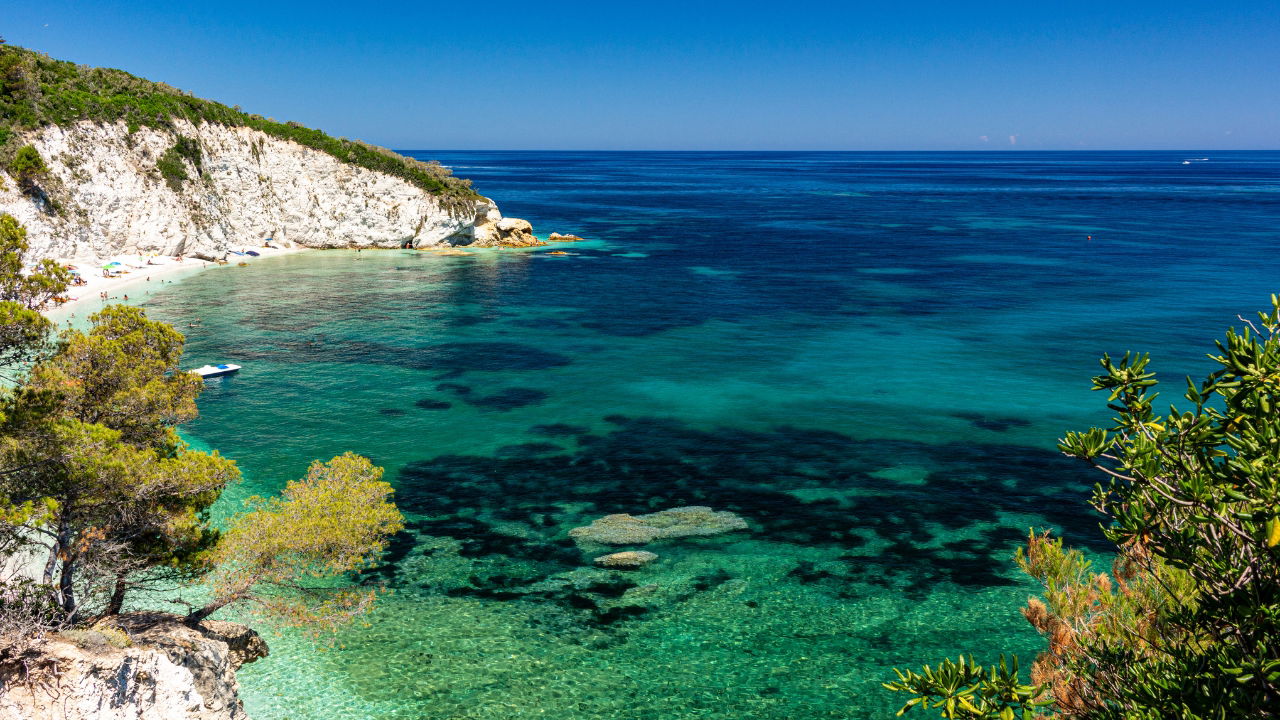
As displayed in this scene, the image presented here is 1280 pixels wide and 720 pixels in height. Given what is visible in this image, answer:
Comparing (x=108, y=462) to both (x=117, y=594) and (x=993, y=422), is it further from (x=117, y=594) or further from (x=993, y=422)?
(x=993, y=422)

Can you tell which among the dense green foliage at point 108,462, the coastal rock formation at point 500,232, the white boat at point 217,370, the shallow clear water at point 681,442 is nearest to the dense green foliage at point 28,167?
the shallow clear water at point 681,442

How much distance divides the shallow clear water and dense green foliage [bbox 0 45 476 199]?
58.1 ft

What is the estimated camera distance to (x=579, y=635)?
919 inches

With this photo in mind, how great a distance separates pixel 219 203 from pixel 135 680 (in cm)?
8538

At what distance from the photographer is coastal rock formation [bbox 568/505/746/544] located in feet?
96.1

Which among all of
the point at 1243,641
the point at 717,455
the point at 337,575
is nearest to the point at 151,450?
the point at 337,575

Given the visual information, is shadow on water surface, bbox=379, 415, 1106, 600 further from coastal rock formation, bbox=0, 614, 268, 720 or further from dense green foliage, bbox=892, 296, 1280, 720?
dense green foliage, bbox=892, 296, 1280, 720

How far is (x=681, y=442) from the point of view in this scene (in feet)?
127

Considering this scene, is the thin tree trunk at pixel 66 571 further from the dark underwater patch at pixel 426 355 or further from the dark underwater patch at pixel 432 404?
the dark underwater patch at pixel 426 355

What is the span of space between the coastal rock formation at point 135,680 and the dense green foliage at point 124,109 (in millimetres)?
66710

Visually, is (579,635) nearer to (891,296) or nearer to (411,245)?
(891,296)

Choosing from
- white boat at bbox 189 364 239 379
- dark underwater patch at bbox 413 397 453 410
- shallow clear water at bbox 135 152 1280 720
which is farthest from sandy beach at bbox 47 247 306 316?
dark underwater patch at bbox 413 397 453 410

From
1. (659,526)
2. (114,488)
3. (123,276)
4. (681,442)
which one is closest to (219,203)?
(123,276)

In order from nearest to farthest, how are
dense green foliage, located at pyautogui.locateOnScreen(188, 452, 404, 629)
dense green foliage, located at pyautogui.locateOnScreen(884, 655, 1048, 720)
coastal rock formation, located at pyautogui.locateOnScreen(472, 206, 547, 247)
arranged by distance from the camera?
dense green foliage, located at pyautogui.locateOnScreen(884, 655, 1048, 720), dense green foliage, located at pyautogui.locateOnScreen(188, 452, 404, 629), coastal rock formation, located at pyautogui.locateOnScreen(472, 206, 547, 247)
